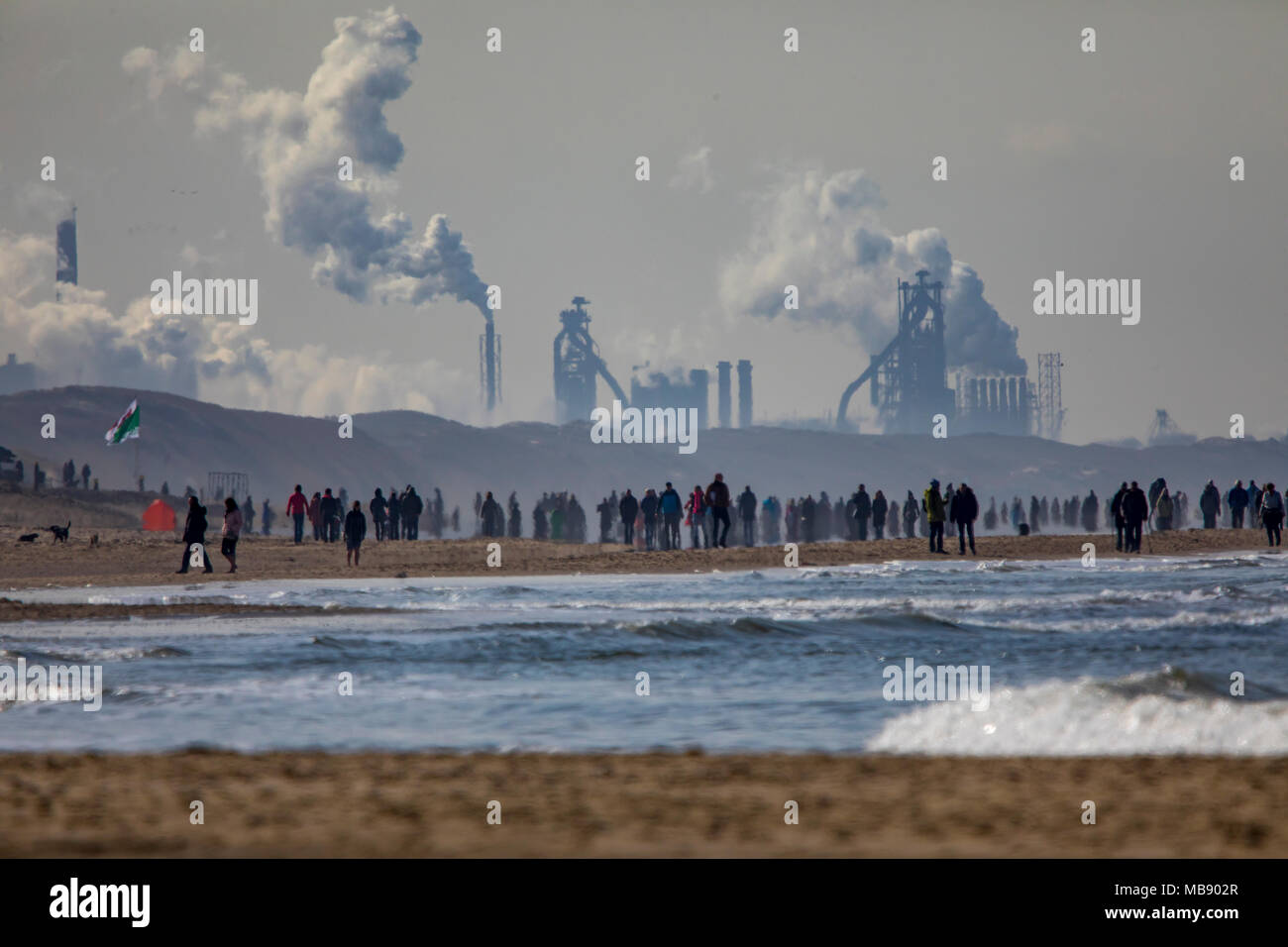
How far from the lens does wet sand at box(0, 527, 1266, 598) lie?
3139 cm

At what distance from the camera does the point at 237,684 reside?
12.3 meters

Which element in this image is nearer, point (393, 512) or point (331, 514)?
point (331, 514)

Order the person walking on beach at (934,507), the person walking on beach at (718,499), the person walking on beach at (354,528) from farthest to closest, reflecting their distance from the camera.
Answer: the person walking on beach at (718,499)
the person walking on beach at (934,507)
the person walking on beach at (354,528)

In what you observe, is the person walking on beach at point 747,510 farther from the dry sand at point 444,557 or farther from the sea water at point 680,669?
the sea water at point 680,669

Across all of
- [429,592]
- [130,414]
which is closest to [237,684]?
[429,592]

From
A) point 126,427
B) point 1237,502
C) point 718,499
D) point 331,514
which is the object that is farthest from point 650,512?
point 126,427

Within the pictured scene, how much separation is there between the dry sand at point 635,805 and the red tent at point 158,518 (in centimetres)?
4647

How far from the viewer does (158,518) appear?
5272 cm

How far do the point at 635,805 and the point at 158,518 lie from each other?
4945 cm

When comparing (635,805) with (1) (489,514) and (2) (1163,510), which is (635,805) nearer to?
(2) (1163,510)

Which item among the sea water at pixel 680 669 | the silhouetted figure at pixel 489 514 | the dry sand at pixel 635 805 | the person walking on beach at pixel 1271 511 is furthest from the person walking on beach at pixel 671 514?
the dry sand at pixel 635 805

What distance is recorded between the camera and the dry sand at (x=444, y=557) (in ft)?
103
